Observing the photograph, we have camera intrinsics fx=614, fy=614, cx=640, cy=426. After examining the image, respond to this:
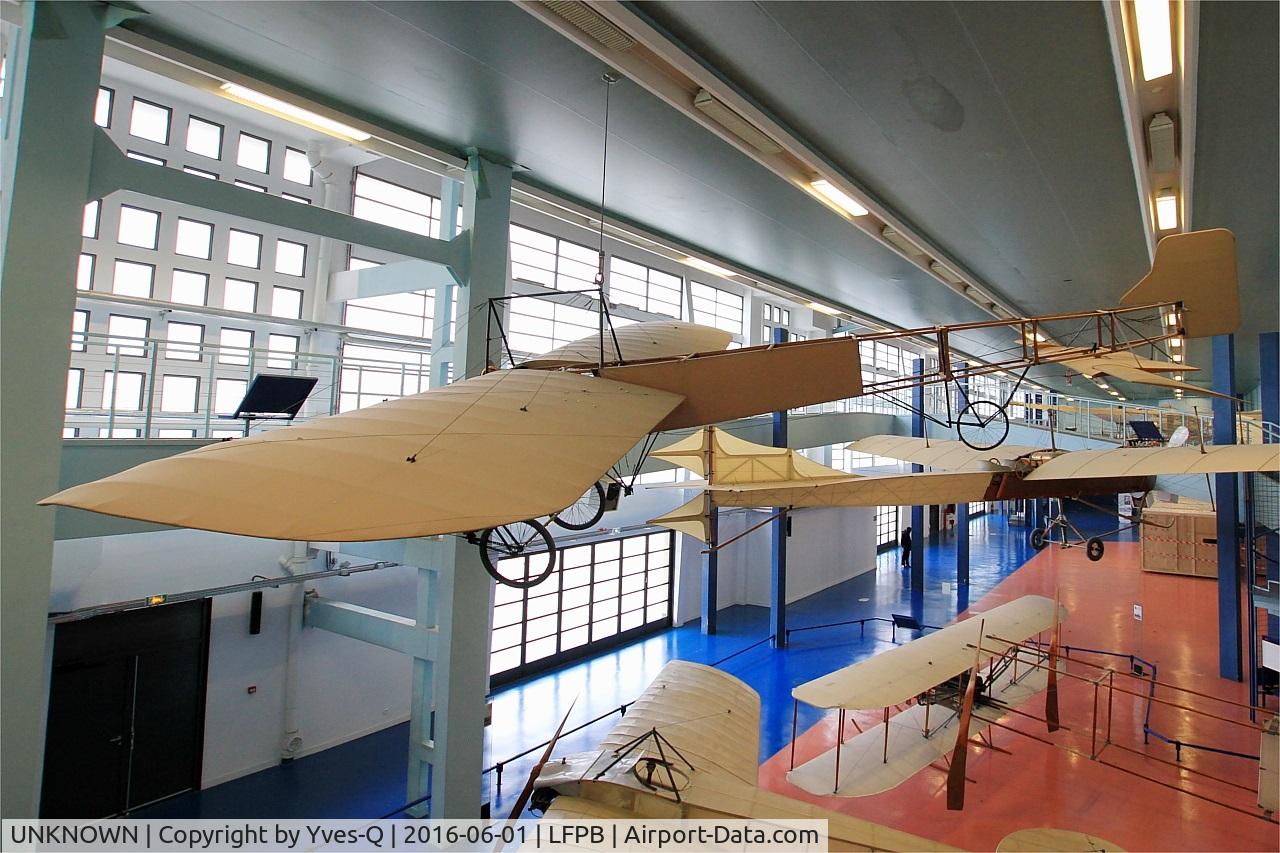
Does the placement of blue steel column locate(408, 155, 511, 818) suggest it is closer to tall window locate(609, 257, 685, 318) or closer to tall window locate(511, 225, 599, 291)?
tall window locate(511, 225, 599, 291)

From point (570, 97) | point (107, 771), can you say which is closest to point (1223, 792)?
point (570, 97)

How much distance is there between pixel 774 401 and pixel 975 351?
19872 mm

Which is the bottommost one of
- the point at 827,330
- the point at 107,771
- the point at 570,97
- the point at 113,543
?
the point at 107,771

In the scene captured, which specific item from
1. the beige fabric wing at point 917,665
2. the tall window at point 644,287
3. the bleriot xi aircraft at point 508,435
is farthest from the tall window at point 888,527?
the bleriot xi aircraft at point 508,435

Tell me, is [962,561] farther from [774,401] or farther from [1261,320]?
[774,401]

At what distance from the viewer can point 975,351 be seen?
809 inches

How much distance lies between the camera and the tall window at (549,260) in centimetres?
1310

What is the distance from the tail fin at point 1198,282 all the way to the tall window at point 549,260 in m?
10.3

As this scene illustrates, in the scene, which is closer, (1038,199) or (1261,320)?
(1038,199)

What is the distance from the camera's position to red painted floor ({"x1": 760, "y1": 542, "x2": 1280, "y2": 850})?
680 centimetres

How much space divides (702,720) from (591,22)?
5632 millimetres

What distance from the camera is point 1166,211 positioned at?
6.73 m

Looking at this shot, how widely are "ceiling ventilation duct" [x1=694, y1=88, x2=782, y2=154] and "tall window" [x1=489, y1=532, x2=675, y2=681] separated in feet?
27.6

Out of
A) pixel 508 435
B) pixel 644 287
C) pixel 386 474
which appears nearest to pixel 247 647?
pixel 508 435
